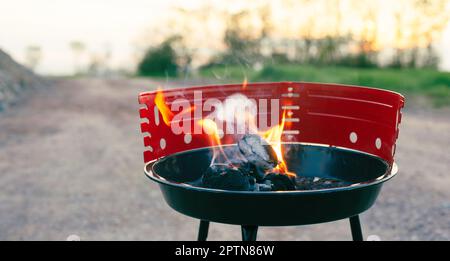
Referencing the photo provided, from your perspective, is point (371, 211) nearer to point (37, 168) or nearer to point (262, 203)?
point (262, 203)

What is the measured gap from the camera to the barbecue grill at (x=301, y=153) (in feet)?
5.56

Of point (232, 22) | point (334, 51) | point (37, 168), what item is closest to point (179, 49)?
point (232, 22)

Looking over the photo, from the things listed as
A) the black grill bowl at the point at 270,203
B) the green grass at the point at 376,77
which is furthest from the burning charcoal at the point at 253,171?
the green grass at the point at 376,77

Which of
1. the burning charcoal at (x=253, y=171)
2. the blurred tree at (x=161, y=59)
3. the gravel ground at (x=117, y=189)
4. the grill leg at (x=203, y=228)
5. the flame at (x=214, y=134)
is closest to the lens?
the burning charcoal at (x=253, y=171)

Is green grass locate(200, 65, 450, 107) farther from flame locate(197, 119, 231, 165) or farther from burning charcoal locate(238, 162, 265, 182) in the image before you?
burning charcoal locate(238, 162, 265, 182)

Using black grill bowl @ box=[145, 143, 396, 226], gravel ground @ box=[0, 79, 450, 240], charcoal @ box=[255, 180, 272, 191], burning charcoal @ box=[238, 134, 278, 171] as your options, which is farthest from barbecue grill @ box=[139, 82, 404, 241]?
gravel ground @ box=[0, 79, 450, 240]

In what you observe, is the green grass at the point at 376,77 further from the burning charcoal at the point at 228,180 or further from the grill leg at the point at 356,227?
the burning charcoal at the point at 228,180

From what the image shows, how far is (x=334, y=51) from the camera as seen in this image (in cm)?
1290

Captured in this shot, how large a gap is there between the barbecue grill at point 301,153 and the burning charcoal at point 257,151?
295 millimetres

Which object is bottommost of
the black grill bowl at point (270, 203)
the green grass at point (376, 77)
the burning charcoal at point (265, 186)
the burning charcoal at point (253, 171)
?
the green grass at point (376, 77)

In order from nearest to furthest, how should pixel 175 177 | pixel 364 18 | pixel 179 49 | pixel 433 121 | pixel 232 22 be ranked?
pixel 175 177 < pixel 433 121 < pixel 364 18 < pixel 232 22 < pixel 179 49

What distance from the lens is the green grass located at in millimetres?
9336

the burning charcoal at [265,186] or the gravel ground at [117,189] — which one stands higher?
the burning charcoal at [265,186]

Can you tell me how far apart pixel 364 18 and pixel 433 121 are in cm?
518
